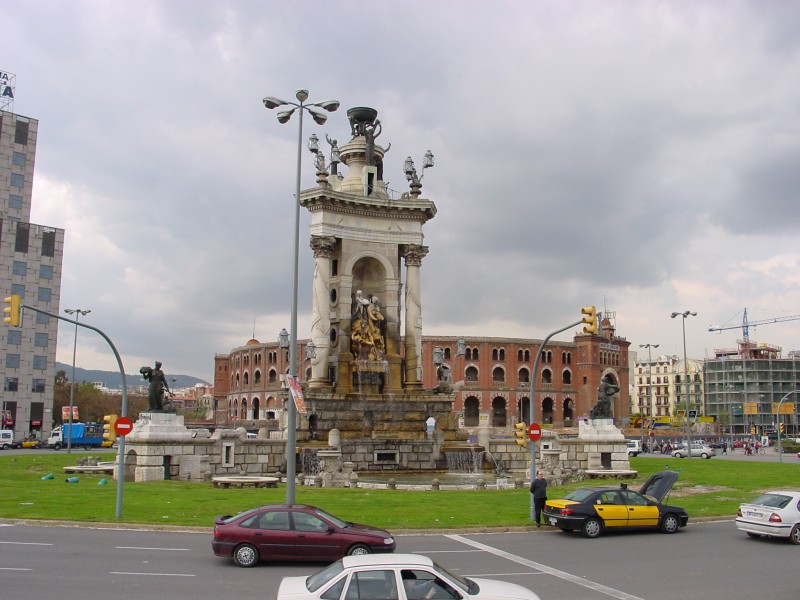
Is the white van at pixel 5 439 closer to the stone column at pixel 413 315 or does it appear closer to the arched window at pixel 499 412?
the stone column at pixel 413 315

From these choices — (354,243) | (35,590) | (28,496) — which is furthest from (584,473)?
(35,590)

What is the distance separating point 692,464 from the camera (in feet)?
144

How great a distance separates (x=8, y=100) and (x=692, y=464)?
7869cm

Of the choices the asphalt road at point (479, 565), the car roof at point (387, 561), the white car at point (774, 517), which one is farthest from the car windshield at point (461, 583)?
the white car at point (774, 517)

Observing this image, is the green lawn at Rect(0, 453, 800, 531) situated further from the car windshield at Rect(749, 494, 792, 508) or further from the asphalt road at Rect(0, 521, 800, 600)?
the car windshield at Rect(749, 494, 792, 508)

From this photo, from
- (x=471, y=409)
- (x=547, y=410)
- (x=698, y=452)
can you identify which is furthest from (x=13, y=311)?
(x=547, y=410)

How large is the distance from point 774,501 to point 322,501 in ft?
41.9

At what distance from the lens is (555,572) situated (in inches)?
567

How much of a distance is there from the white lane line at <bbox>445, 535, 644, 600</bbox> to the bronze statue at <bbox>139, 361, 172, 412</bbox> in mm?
17524

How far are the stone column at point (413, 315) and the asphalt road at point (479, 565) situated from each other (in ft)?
87.5

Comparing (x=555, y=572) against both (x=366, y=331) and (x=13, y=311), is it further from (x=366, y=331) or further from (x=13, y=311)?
(x=366, y=331)

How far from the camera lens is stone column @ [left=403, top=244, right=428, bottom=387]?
45.9 metres

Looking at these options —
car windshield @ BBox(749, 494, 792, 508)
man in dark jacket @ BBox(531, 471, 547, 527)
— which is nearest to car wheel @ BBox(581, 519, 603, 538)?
man in dark jacket @ BBox(531, 471, 547, 527)

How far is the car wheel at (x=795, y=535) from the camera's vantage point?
696 inches
